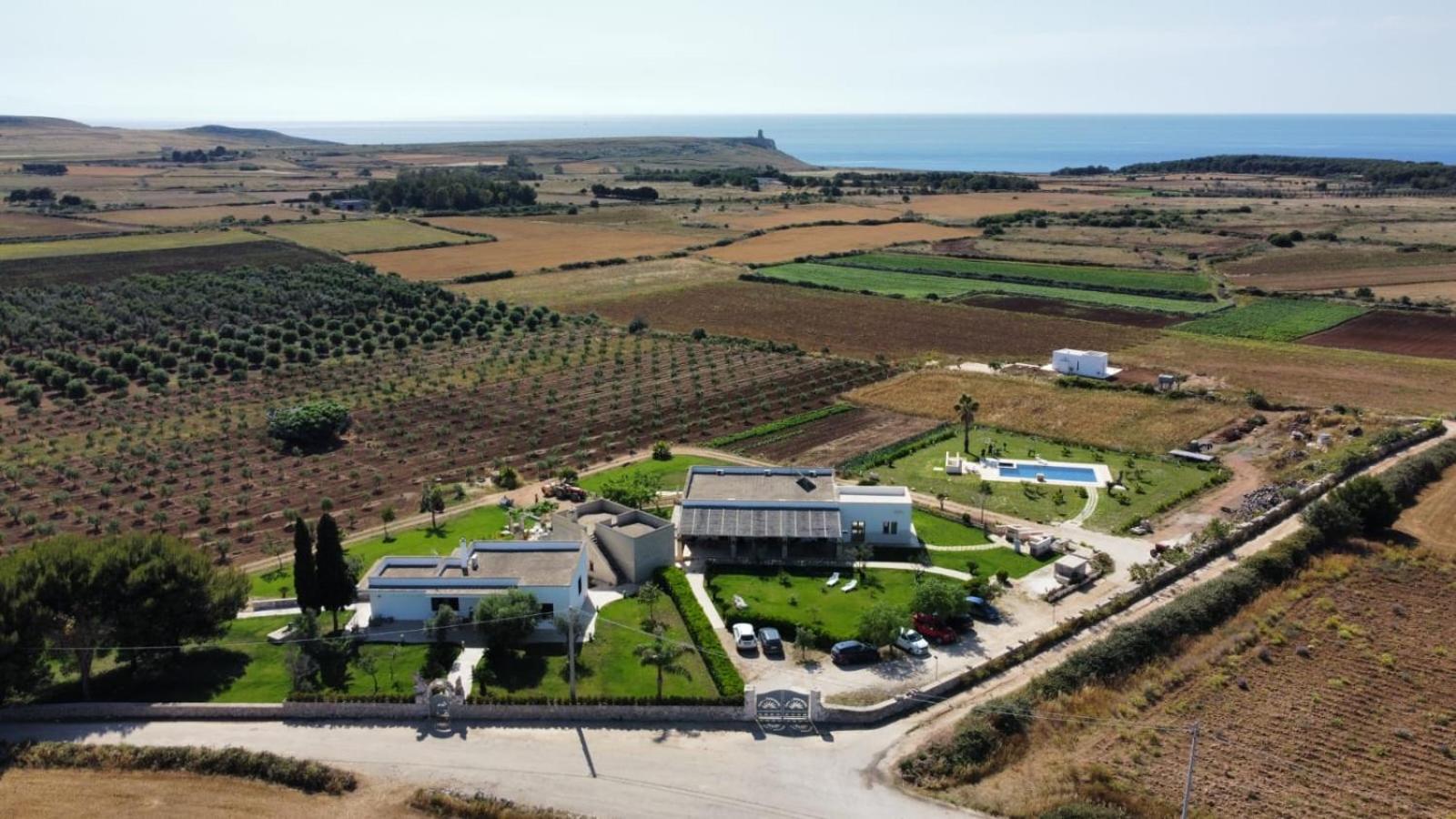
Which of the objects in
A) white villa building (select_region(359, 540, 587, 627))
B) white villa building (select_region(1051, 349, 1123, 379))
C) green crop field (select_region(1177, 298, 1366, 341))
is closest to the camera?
white villa building (select_region(359, 540, 587, 627))

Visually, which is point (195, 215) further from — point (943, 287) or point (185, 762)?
point (185, 762)

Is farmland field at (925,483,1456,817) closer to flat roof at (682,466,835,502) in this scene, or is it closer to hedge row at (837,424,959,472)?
flat roof at (682,466,835,502)

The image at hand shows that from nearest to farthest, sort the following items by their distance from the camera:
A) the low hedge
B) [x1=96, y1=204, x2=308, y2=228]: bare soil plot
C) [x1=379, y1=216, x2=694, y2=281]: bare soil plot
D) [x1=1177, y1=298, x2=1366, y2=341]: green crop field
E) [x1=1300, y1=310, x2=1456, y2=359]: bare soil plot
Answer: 1. the low hedge
2. [x1=1300, y1=310, x2=1456, y2=359]: bare soil plot
3. [x1=1177, y1=298, x2=1366, y2=341]: green crop field
4. [x1=379, y1=216, x2=694, y2=281]: bare soil plot
5. [x1=96, y1=204, x2=308, y2=228]: bare soil plot

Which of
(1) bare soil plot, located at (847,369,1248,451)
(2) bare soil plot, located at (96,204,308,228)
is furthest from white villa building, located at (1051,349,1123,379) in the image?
(2) bare soil plot, located at (96,204,308,228)

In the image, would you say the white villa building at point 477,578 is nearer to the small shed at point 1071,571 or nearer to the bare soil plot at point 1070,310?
the small shed at point 1071,571

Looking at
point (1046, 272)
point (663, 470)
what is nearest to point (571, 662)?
point (663, 470)

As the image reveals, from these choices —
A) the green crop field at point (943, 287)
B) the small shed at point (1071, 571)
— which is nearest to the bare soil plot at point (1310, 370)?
the green crop field at point (943, 287)

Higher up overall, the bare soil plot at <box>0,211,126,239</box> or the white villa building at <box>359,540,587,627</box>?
the bare soil plot at <box>0,211,126,239</box>
